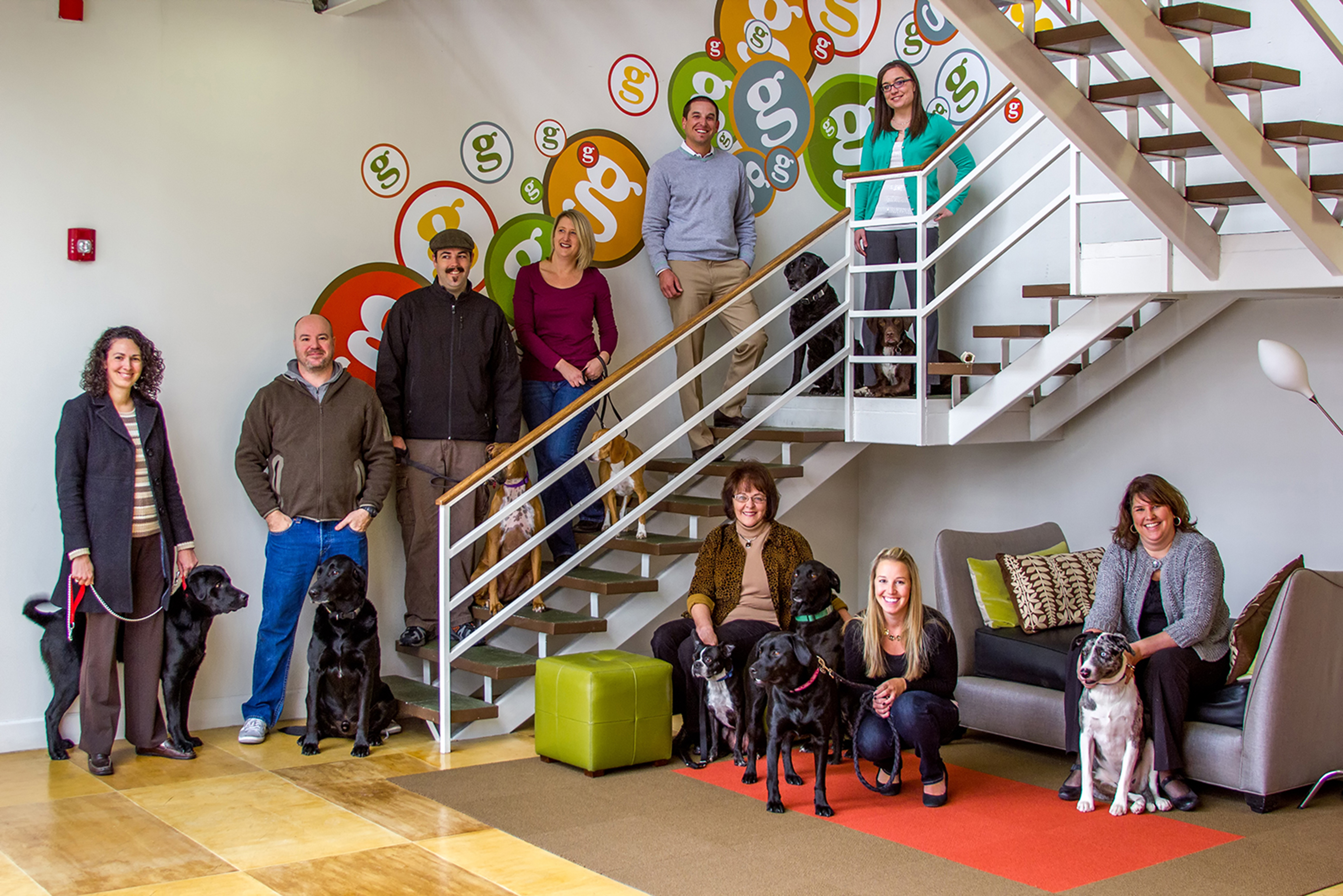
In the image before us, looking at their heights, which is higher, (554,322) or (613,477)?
(554,322)

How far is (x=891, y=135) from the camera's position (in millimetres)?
6305

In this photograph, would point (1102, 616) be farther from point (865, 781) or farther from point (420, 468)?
point (420, 468)

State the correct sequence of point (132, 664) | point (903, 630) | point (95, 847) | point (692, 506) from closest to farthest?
point (95, 847) → point (903, 630) → point (132, 664) → point (692, 506)

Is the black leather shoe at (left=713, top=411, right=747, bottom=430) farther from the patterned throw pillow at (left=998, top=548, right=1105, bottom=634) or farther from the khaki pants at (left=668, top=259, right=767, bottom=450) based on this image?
the patterned throw pillow at (left=998, top=548, right=1105, bottom=634)

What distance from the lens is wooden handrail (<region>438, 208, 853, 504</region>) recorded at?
511cm

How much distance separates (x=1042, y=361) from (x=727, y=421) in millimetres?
1666

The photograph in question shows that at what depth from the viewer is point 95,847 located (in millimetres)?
3943

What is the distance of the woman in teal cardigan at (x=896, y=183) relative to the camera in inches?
237

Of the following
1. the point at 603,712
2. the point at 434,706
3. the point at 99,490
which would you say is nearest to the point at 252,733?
the point at 434,706

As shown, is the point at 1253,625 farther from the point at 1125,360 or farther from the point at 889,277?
the point at 889,277

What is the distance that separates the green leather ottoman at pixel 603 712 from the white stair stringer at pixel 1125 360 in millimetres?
2336

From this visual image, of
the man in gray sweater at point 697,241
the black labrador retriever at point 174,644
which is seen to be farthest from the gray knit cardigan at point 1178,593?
the black labrador retriever at point 174,644

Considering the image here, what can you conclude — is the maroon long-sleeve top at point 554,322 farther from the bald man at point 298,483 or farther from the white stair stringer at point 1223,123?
the white stair stringer at point 1223,123

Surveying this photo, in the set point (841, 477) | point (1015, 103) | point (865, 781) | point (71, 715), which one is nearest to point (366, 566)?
point (71, 715)
